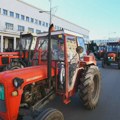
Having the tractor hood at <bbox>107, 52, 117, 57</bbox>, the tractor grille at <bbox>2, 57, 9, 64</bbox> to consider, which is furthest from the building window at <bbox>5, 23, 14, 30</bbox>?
the tractor grille at <bbox>2, 57, 9, 64</bbox>

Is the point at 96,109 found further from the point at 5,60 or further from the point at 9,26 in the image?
the point at 9,26

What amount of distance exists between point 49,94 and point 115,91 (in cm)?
437

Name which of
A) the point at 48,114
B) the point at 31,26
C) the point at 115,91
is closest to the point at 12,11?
Answer: the point at 31,26

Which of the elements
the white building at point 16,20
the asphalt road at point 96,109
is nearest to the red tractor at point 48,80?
the asphalt road at point 96,109

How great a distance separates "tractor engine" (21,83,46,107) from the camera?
469 centimetres

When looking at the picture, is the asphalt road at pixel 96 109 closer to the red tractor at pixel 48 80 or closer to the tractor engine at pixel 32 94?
the red tractor at pixel 48 80

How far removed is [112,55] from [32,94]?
50.0 ft

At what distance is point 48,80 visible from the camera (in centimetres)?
514

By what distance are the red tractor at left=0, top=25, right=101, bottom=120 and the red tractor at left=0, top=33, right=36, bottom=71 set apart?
4.11m

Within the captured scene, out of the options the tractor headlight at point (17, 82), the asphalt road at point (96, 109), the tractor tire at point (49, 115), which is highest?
the tractor headlight at point (17, 82)

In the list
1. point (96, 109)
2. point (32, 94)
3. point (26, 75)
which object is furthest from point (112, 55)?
point (26, 75)

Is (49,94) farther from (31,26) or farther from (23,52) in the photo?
(31,26)

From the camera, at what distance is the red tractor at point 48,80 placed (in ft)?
13.7

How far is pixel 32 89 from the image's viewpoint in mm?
4879
